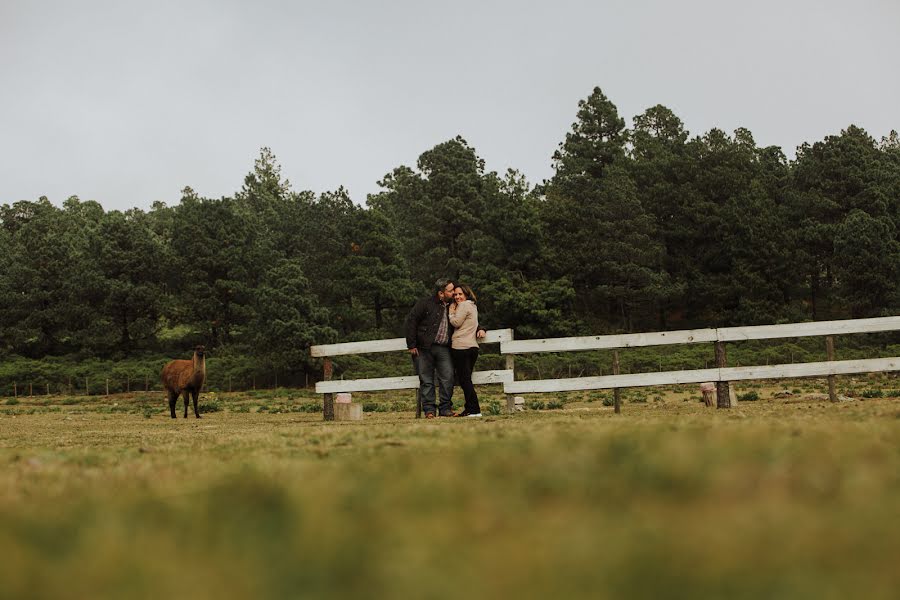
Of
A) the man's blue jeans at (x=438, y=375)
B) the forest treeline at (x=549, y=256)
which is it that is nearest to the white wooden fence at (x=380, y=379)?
the man's blue jeans at (x=438, y=375)

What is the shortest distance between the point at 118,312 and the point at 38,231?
41.5 feet

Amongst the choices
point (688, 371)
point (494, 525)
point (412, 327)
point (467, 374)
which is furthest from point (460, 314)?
point (494, 525)

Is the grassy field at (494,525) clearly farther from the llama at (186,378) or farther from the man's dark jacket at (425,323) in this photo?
the llama at (186,378)

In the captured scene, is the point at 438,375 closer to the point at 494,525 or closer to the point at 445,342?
the point at 445,342

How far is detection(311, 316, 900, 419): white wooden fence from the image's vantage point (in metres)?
13.8

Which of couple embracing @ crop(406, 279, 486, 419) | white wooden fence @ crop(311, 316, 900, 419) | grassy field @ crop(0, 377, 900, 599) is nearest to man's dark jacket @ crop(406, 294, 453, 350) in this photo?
couple embracing @ crop(406, 279, 486, 419)

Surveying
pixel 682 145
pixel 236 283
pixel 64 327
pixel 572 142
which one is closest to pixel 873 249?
pixel 682 145

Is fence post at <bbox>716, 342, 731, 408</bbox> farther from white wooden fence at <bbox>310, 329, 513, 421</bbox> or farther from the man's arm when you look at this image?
the man's arm

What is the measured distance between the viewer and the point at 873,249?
5516 centimetres

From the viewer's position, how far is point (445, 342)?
46.9ft

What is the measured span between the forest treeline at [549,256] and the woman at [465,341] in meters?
39.1

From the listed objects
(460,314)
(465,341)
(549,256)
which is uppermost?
(549,256)

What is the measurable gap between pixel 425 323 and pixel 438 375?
87 cm

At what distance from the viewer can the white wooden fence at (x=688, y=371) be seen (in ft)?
45.2
